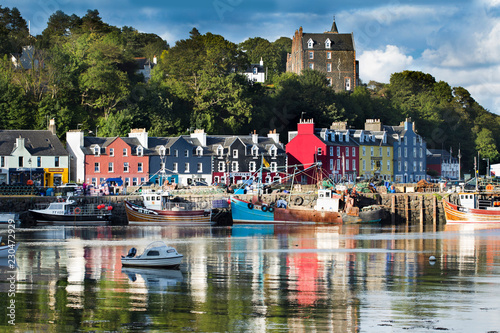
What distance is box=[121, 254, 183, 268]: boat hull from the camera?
34031 mm

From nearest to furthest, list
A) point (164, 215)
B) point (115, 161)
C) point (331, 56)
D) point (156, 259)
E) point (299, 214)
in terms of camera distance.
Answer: point (156, 259) < point (164, 215) < point (299, 214) < point (115, 161) < point (331, 56)

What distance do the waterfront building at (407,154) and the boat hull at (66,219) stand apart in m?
54.4

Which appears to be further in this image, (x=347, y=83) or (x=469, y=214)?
(x=347, y=83)

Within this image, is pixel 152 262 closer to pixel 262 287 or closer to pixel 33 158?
pixel 262 287

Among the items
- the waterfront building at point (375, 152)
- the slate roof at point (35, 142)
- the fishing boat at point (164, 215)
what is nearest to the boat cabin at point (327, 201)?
the fishing boat at point (164, 215)

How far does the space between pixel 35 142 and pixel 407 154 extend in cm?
5602

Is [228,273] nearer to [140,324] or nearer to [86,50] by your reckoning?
[140,324]

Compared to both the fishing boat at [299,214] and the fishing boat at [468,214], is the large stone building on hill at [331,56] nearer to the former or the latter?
the fishing boat at [468,214]

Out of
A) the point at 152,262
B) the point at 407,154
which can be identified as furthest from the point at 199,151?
the point at 152,262

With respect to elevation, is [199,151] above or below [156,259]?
above

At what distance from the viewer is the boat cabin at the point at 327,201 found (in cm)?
6750

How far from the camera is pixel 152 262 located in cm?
3416

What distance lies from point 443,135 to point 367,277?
10882 cm

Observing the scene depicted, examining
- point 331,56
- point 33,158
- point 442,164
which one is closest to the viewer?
point 33,158
